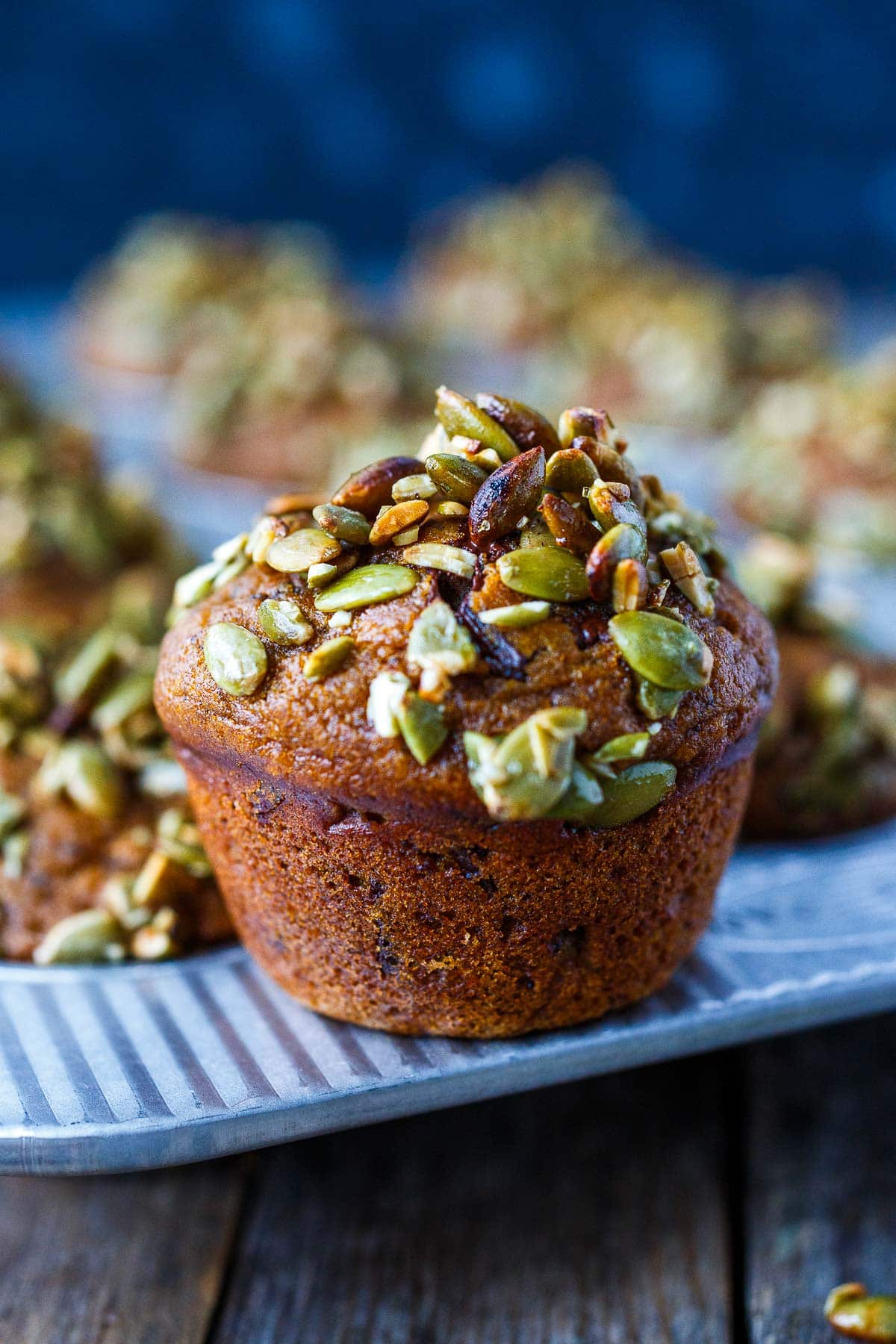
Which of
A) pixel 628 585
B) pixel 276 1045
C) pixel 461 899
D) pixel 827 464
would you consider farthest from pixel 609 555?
pixel 827 464

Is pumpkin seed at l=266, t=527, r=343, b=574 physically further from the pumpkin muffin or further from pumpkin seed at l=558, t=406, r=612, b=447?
pumpkin seed at l=558, t=406, r=612, b=447

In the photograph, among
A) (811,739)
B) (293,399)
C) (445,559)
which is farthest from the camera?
(293,399)

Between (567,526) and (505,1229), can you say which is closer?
(567,526)

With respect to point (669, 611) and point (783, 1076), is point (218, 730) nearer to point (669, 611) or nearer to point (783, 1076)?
point (669, 611)

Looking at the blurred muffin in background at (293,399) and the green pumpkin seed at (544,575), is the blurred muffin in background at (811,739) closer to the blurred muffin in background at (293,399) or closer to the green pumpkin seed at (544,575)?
the green pumpkin seed at (544,575)

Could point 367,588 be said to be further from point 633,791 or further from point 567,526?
point 633,791

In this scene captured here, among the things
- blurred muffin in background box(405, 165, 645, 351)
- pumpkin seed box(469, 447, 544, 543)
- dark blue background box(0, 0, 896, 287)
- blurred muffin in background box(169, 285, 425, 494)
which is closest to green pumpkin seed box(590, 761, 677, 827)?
pumpkin seed box(469, 447, 544, 543)

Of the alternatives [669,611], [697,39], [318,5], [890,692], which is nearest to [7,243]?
[318,5]
